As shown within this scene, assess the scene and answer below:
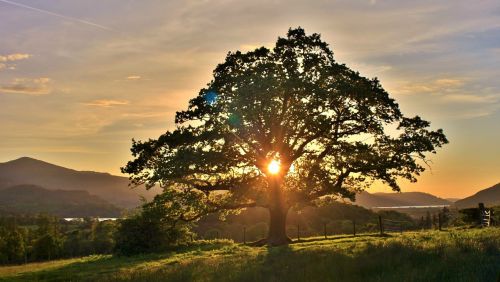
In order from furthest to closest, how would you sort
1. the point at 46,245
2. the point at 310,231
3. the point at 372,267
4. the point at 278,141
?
the point at 310,231, the point at 46,245, the point at 278,141, the point at 372,267

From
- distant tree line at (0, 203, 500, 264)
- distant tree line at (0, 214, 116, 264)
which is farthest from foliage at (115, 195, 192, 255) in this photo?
distant tree line at (0, 214, 116, 264)

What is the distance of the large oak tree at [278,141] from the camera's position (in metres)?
41.2

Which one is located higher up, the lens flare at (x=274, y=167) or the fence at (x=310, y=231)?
the lens flare at (x=274, y=167)

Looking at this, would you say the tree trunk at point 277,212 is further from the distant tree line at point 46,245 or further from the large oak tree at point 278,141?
the distant tree line at point 46,245

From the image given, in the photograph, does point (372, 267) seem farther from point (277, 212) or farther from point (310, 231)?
point (310, 231)

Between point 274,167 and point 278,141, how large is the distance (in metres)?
2.48

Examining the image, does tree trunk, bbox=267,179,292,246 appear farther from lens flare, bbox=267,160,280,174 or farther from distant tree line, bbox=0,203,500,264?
distant tree line, bbox=0,203,500,264

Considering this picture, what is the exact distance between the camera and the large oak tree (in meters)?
41.2

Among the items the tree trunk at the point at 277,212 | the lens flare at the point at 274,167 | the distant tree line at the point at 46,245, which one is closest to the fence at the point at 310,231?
the distant tree line at the point at 46,245

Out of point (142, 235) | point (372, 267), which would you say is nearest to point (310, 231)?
point (142, 235)

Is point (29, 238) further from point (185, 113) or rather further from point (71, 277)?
point (71, 277)

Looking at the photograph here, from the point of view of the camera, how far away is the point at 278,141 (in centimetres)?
4447

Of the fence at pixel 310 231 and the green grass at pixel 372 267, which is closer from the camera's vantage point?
the green grass at pixel 372 267

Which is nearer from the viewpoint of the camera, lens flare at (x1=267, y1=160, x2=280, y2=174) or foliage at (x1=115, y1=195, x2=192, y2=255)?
lens flare at (x1=267, y1=160, x2=280, y2=174)
